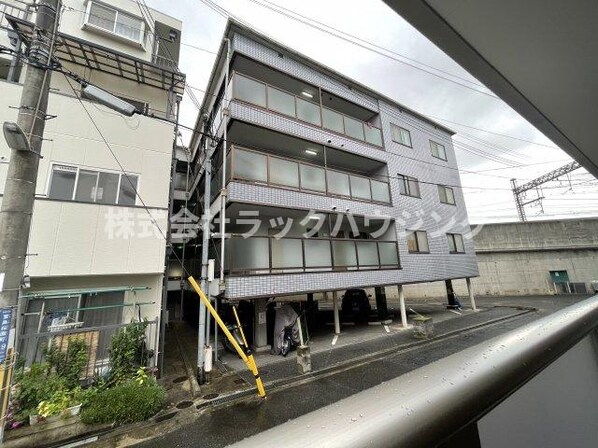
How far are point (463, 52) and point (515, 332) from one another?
1.16m

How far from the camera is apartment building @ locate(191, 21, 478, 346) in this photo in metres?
8.01

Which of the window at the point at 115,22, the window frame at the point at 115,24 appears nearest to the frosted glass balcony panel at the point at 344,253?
the window frame at the point at 115,24

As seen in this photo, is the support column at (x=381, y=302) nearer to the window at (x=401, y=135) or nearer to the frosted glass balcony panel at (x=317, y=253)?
the frosted glass balcony panel at (x=317, y=253)

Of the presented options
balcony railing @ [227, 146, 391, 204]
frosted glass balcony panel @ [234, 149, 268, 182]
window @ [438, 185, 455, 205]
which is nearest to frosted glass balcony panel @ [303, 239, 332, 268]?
balcony railing @ [227, 146, 391, 204]

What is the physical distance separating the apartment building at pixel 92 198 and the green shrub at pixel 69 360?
0.33 metres

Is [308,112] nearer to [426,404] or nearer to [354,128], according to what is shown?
[354,128]

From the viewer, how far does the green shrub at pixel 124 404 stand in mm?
4738

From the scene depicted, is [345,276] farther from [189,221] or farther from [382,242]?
[189,221]

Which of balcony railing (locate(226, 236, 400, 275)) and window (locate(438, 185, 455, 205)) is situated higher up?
window (locate(438, 185, 455, 205))

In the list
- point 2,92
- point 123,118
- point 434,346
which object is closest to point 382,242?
point 434,346

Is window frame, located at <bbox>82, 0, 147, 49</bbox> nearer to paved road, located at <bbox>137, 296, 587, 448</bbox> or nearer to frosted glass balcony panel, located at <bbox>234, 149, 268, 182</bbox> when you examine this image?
frosted glass balcony panel, located at <bbox>234, 149, 268, 182</bbox>

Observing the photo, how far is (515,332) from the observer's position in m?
0.85

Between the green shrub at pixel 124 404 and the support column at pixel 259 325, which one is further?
the support column at pixel 259 325

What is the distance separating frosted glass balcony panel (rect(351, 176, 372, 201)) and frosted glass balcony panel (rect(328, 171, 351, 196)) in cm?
32
